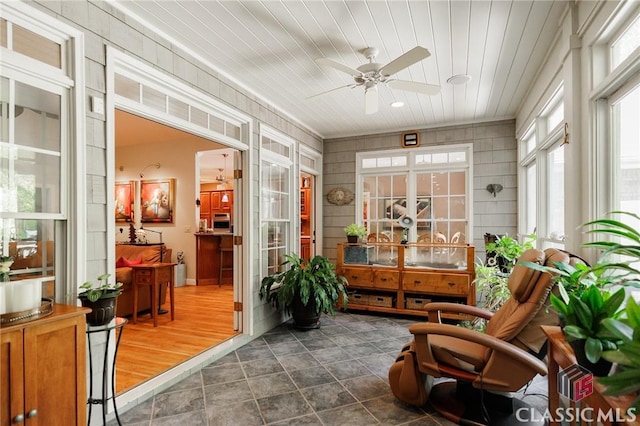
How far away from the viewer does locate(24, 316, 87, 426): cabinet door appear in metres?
1.52

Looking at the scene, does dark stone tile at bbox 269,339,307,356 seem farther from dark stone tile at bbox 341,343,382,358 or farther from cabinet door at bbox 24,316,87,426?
cabinet door at bbox 24,316,87,426

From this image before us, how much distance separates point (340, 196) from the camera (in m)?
5.78

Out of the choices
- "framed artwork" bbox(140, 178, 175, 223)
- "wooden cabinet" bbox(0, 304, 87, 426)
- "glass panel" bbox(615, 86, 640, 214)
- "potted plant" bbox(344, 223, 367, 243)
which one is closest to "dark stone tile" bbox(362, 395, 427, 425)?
"wooden cabinet" bbox(0, 304, 87, 426)

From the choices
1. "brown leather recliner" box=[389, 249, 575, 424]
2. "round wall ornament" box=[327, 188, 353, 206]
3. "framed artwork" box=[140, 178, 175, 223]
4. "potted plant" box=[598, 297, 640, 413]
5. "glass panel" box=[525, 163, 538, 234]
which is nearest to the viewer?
"potted plant" box=[598, 297, 640, 413]

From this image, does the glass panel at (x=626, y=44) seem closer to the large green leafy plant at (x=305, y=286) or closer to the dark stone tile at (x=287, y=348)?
the large green leafy plant at (x=305, y=286)

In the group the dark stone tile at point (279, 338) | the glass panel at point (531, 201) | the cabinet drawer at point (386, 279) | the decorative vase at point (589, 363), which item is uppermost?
the glass panel at point (531, 201)

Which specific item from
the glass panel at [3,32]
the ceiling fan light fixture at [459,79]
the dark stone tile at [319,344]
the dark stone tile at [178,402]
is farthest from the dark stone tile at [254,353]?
the ceiling fan light fixture at [459,79]

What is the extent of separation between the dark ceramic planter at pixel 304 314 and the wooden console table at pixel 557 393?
263 centimetres

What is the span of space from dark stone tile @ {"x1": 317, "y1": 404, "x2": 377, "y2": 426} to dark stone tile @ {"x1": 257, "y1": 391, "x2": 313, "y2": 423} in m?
0.14

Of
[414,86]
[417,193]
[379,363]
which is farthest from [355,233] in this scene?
[414,86]

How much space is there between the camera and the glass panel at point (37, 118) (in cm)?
182

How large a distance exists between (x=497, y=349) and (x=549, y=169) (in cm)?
243

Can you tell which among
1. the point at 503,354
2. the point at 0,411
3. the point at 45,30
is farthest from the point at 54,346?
the point at 503,354

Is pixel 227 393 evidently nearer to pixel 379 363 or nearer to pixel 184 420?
pixel 184 420
